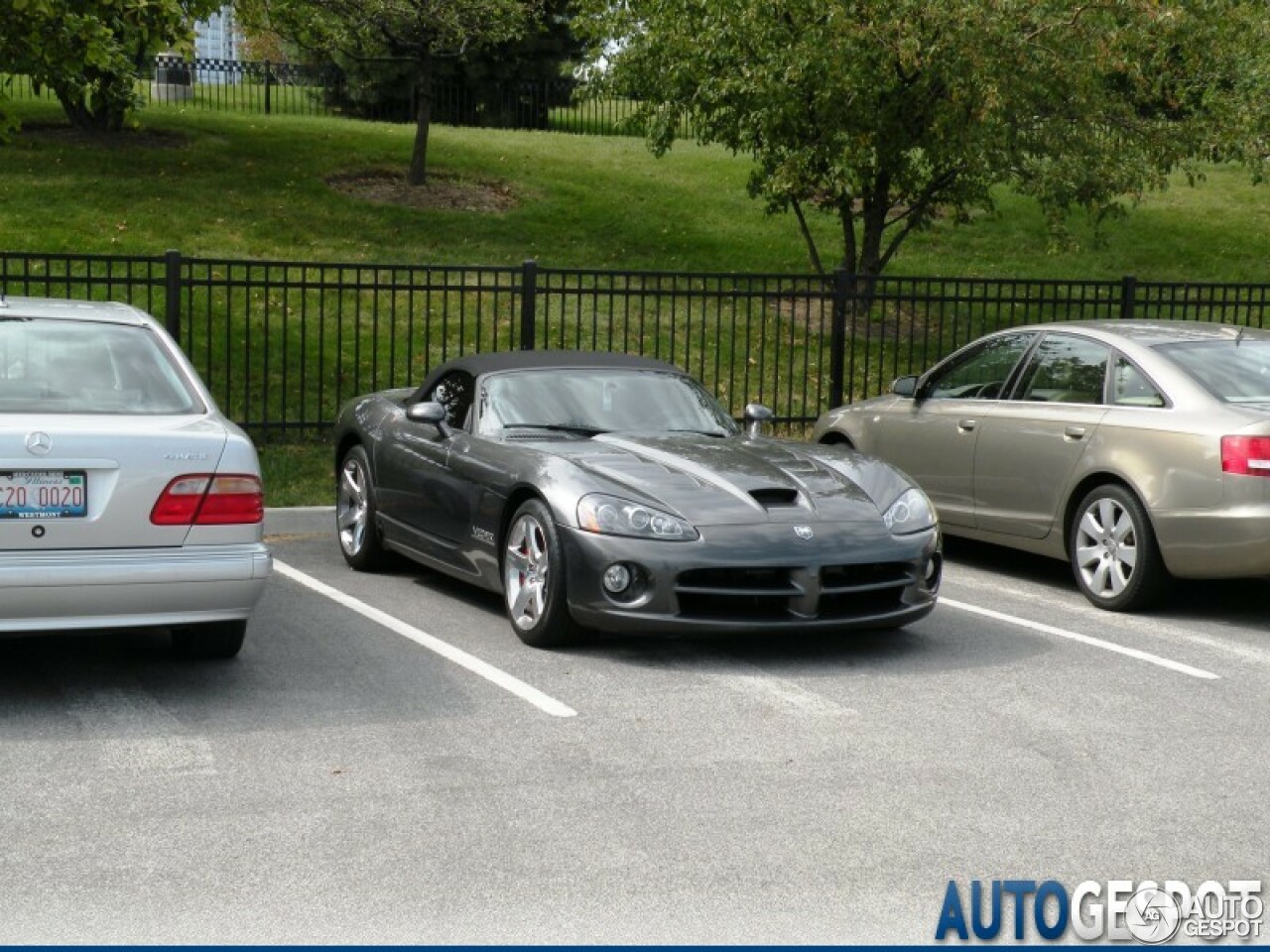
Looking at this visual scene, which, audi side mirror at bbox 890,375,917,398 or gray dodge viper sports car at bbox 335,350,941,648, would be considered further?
audi side mirror at bbox 890,375,917,398

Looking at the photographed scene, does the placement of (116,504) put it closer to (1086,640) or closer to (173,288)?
(1086,640)

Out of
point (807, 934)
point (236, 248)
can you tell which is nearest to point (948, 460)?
point (807, 934)

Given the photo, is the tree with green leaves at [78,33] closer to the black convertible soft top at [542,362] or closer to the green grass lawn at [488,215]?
the black convertible soft top at [542,362]

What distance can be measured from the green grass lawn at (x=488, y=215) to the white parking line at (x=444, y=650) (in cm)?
1179

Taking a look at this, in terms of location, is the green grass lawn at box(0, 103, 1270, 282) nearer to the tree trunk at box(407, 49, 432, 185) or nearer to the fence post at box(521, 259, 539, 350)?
the tree trunk at box(407, 49, 432, 185)

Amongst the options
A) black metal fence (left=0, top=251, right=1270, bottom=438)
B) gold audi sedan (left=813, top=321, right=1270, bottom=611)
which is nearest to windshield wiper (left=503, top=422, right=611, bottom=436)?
gold audi sedan (left=813, top=321, right=1270, bottom=611)

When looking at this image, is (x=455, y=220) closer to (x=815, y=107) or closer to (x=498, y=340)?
(x=498, y=340)

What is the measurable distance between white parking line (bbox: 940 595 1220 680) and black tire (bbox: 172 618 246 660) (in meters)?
3.93

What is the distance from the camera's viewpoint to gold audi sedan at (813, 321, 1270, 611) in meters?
8.75

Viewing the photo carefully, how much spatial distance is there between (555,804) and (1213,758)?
8.00ft

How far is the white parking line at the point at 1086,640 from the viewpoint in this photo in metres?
7.78

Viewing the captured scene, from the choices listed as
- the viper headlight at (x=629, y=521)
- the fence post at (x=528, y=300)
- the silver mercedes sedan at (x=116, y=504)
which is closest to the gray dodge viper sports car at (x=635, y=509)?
the viper headlight at (x=629, y=521)

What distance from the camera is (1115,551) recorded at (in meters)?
9.34

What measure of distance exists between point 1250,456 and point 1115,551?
0.99 meters
